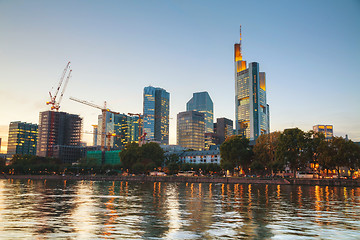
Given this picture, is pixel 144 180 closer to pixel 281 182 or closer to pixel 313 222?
pixel 281 182

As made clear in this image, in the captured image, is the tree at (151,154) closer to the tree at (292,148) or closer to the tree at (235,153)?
the tree at (235,153)

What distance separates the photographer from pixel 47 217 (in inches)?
1192

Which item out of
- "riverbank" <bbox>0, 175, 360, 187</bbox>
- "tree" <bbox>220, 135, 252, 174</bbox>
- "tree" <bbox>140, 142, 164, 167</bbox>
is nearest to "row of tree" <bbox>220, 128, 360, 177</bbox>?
"tree" <bbox>220, 135, 252, 174</bbox>

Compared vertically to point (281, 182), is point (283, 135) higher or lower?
higher

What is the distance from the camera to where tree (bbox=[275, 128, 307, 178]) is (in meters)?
123

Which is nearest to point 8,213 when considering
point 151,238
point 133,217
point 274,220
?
point 133,217

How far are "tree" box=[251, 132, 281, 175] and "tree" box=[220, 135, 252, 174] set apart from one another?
17.1 ft

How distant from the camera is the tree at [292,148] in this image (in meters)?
123

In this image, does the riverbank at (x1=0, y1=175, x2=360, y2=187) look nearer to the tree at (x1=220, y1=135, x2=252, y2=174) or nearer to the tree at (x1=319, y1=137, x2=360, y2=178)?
the tree at (x1=319, y1=137, x2=360, y2=178)

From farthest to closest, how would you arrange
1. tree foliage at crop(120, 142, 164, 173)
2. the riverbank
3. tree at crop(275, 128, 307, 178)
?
1. tree foliage at crop(120, 142, 164, 173)
2. tree at crop(275, 128, 307, 178)
3. the riverbank

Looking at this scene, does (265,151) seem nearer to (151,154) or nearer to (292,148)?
(292,148)

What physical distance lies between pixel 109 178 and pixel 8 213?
143808 millimetres

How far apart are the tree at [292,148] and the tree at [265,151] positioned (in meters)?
13.7

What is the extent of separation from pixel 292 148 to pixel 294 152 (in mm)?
2001
